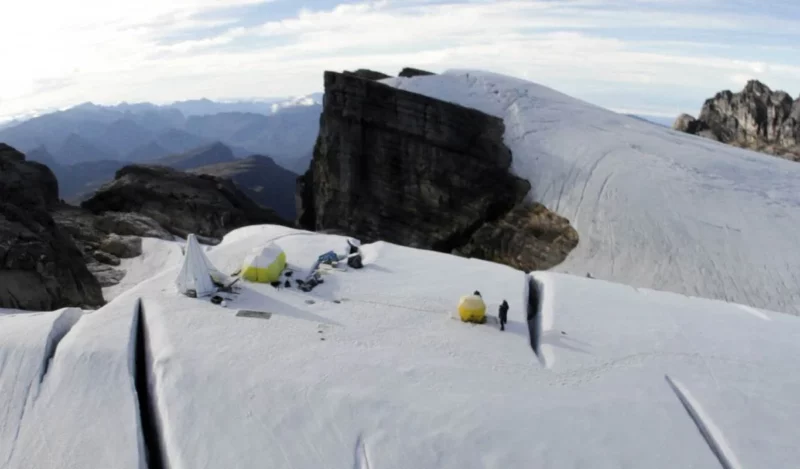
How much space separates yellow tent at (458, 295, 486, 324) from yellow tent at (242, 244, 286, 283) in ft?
23.9

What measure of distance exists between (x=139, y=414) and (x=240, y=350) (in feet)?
9.79

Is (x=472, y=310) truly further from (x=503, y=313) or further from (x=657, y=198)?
(x=657, y=198)

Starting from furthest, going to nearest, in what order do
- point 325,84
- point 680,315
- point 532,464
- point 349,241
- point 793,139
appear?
point 793,139
point 325,84
point 349,241
point 680,315
point 532,464

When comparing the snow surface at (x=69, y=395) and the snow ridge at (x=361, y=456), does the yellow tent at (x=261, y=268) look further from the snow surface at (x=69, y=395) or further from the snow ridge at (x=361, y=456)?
the snow ridge at (x=361, y=456)

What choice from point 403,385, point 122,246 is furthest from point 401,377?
point 122,246

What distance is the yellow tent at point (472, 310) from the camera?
19016mm

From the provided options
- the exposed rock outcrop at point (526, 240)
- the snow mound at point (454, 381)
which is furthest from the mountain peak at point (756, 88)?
the snow mound at point (454, 381)

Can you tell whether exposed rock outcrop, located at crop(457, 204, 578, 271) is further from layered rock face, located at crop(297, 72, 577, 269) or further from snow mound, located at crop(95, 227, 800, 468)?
snow mound, located at crop(95, 227, 800, 468)

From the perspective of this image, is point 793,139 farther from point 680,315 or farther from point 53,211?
point 53,211

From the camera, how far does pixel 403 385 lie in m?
15.1

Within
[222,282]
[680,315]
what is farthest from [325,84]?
[680,315]

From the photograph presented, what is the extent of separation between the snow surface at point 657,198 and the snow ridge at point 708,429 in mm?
20732

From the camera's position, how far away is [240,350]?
53.5 feet

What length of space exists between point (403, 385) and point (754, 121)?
6639cm
